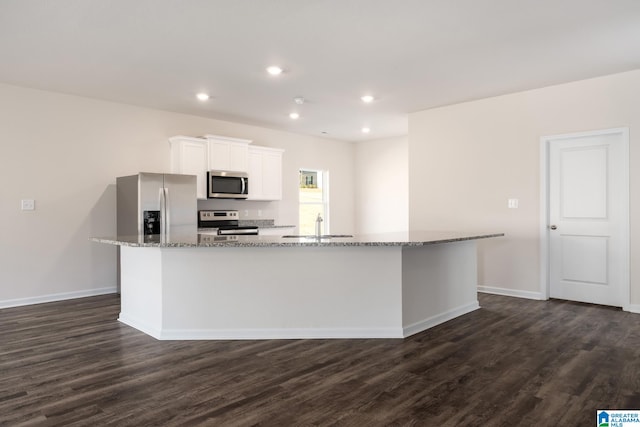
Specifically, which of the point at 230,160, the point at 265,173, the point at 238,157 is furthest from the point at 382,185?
the point at 230,160

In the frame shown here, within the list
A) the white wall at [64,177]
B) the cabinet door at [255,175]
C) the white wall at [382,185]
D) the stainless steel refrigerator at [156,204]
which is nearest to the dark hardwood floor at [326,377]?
the white wall at [64,177]

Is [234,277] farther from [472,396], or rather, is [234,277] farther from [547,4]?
[547,4]

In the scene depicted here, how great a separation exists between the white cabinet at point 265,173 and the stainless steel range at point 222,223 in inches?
19.6

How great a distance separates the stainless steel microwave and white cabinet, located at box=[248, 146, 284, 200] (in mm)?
295

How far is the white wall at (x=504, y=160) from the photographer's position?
4633 mm

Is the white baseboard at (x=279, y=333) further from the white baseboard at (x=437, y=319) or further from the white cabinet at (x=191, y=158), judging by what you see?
the white cabinet at (x=191, y=158)

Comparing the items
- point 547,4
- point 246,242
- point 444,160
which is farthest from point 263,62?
point 444,160

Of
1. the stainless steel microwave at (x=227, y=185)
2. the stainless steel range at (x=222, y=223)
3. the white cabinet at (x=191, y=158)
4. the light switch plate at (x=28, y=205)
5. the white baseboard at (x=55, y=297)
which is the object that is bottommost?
the white baseboard at (x=55, y=297)

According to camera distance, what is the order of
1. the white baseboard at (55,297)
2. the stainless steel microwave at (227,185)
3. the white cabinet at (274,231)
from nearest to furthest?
the white baseboard at (55,297) < the stainless steel microwave at (227,185) < the white cabinet at (274,231)

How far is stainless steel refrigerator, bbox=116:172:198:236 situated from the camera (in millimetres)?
5238

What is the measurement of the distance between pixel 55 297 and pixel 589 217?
632 centimetres

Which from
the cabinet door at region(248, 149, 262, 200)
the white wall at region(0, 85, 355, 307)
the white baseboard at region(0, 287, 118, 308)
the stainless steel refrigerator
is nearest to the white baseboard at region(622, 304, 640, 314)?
the stainless steel refrigerator

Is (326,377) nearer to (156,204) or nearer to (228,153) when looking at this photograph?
(156,204)

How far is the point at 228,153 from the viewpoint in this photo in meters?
6.50
